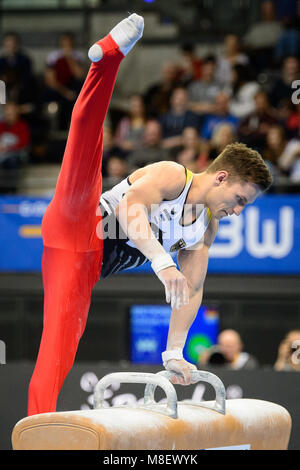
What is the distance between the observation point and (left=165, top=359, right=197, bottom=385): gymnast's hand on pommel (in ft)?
12.3

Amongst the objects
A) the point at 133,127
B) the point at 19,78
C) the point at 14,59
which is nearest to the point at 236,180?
the point at 133,127

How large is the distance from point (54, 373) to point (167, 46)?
8.43m

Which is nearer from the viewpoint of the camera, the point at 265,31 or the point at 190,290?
the point at 190,290

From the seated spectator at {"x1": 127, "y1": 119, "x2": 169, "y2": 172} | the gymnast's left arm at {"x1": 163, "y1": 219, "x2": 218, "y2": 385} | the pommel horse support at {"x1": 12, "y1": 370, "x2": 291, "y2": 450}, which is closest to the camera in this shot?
the pommel horse support at {"x1": 12, "y1": 370, "x2": 291, "y2": 450}

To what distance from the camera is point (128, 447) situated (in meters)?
3.07

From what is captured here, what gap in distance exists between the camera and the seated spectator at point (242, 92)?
919cm

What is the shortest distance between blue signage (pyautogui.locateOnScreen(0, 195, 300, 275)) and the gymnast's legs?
4.42m

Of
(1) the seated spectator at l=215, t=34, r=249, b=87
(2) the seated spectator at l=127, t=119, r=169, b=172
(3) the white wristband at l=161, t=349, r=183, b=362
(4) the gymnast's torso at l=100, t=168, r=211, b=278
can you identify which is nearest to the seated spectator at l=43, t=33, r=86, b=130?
(2) the seated spectator at l=127, t=119, r=169, b=172

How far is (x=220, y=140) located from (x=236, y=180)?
4.50 metres

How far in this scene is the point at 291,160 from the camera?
829 cm

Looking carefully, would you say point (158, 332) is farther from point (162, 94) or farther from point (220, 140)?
point (162, 94)

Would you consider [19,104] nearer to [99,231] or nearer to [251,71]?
[251,71]

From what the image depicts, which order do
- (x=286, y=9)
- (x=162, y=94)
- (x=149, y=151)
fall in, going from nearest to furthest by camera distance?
(x=149, y=151)
(x=162, y=94)
(x=286, y=9)

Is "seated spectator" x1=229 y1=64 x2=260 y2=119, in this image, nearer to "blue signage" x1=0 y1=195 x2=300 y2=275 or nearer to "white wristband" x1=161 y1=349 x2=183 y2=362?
"blue signage" x1=0 y1=195 x2=300 y2=275
